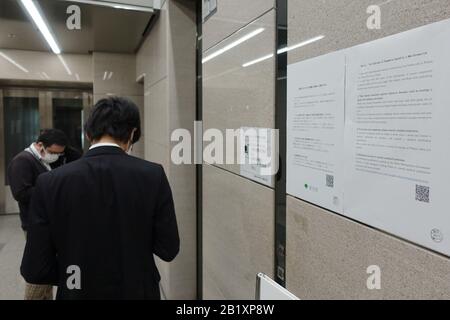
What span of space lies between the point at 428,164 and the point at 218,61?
161 cm

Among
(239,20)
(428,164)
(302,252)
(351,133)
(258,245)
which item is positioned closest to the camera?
(428,164)

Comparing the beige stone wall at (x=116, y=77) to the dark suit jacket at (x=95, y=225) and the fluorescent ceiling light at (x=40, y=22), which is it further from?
the dark suit jacket at (x=95, y=225)

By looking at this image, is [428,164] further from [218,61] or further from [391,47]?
[218,61]

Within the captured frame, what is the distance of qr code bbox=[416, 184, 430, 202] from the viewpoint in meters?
0.77

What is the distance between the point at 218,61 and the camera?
2188 millimetres

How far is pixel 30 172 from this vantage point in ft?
8.57

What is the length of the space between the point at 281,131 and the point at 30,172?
202 centimetres

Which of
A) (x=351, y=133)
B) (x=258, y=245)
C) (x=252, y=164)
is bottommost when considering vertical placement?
(x=258, y=245)

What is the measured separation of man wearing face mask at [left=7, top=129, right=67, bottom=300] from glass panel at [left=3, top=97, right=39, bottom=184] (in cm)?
373

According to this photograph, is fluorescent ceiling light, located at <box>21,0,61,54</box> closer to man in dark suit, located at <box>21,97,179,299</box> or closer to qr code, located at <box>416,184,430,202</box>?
man in dark suit, located at <box>21,97,179,299</box>

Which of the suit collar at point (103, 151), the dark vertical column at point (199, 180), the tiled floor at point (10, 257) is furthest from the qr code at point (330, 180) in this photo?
the tiled floor at point (10, 257)

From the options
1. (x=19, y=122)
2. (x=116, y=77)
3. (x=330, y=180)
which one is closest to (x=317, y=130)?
(x=330, y=180)

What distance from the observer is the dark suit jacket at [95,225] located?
56.1 inches
